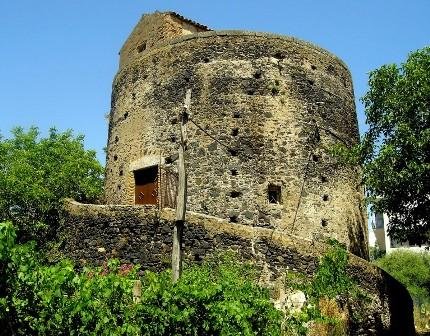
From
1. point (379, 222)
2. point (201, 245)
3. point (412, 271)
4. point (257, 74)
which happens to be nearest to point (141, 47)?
point (257, 74)

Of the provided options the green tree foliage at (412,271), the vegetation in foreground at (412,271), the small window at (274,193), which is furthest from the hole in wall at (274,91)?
the green tree foliage at (412,271)

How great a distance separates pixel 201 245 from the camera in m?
12.9

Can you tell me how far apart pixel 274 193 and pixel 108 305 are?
1047 centimetres

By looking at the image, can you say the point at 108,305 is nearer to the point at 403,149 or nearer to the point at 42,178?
the point at 403,149

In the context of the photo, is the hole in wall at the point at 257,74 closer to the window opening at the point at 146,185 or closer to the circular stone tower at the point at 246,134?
the circular stone tower at the point at 246,134

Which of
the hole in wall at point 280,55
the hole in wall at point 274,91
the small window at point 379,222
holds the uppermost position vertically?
the hole in wall at point 280,55

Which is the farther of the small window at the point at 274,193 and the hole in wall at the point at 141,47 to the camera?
the hole in wall at the point at 141,47

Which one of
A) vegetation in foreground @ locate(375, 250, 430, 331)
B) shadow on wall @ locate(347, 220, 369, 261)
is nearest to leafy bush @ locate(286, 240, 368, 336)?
shadow on wall @ locate(347, 220, 369, 261)

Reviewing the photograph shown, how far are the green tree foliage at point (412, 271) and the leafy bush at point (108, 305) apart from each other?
105 feet

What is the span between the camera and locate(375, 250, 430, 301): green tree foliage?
36.2m

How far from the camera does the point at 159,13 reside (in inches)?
813

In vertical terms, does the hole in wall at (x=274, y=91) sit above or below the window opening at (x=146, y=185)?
above

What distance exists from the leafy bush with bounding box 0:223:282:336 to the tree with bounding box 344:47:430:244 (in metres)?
7.46

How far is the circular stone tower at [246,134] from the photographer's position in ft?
53.9
